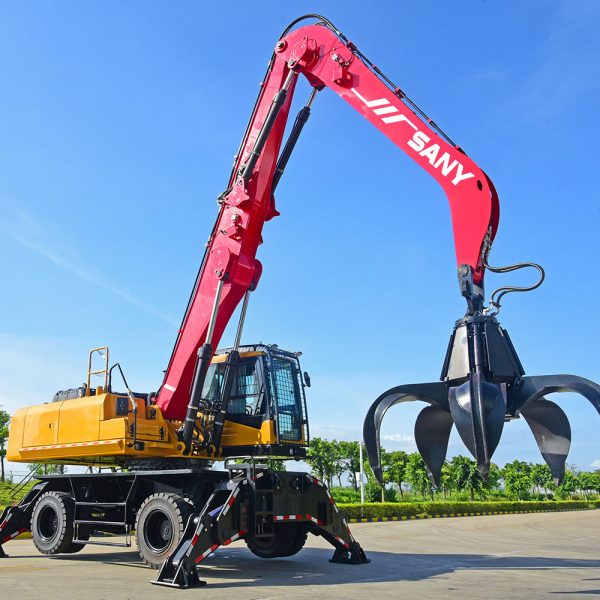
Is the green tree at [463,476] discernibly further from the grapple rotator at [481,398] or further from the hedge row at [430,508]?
the grapple rotator at [481,398]

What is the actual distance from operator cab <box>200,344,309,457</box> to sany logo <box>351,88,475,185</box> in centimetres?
391

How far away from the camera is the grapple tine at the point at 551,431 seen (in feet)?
21.2

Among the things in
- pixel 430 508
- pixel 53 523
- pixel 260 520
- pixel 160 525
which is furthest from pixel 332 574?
pixel 430 508

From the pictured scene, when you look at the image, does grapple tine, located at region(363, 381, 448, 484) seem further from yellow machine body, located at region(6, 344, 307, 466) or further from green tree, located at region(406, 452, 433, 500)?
green tree, located at region(406, 452, 433, 500)

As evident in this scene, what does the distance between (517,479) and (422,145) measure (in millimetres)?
60797

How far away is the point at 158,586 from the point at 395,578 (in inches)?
116

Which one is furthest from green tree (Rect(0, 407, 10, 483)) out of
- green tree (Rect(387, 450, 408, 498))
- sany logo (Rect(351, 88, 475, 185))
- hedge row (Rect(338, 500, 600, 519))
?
sany logo (Rect(351, 88, 475, 185))

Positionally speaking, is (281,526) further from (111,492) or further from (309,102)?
(309,102)

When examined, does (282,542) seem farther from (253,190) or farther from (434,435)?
(253,190)

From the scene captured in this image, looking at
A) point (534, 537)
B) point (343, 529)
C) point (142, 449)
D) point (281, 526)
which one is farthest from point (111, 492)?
point (534, 537)

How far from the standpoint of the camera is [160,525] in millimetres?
9789

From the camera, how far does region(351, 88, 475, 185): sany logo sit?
25.6 ft

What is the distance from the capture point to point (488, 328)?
6.37m

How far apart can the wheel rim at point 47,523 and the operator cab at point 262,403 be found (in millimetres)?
3516
